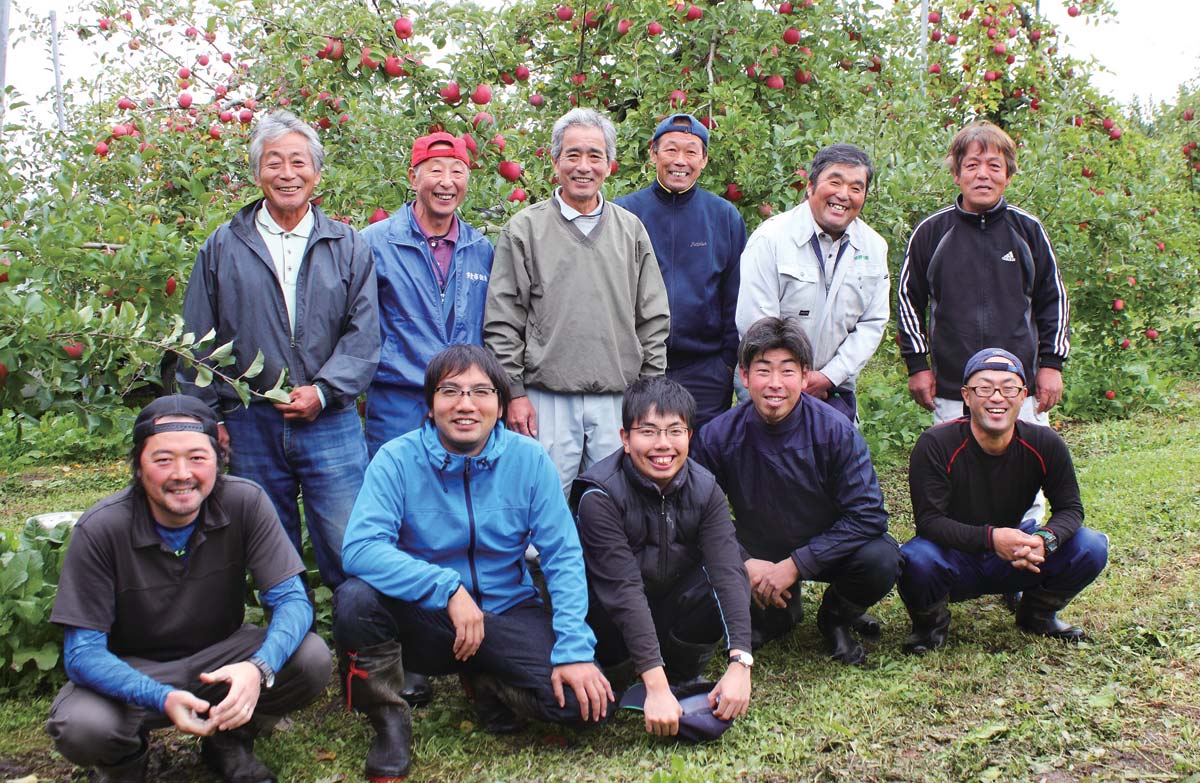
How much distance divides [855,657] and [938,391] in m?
1.21

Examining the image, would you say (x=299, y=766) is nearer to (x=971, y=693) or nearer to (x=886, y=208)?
(x=971, y=693)

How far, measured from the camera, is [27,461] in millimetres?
7605

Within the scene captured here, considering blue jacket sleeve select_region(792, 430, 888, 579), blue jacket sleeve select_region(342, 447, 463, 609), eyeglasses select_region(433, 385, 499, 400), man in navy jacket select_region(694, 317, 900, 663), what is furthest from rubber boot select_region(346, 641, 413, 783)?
blue jacket sleeve select_region(792, 430, 888, 579)

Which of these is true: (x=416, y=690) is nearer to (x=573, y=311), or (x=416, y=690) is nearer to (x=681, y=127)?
(x=573, y=311)

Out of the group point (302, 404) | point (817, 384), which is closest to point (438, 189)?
point (302, 404)

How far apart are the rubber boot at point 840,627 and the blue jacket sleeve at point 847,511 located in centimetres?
19

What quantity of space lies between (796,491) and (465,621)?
4.26 feet

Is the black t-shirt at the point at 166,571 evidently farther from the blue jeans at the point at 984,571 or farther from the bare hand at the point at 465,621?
the blue jeans at the point at 984,571

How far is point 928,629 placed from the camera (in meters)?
3.69

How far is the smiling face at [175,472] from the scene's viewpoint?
275cm

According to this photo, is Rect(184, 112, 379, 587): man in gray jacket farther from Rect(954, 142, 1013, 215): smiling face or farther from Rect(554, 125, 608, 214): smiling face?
Rect(954, 142, 1013, 215): smiling face

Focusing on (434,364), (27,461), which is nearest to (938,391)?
(434,364)

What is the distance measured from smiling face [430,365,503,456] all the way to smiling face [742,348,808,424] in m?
0.95

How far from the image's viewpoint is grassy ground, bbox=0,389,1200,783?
281cm
